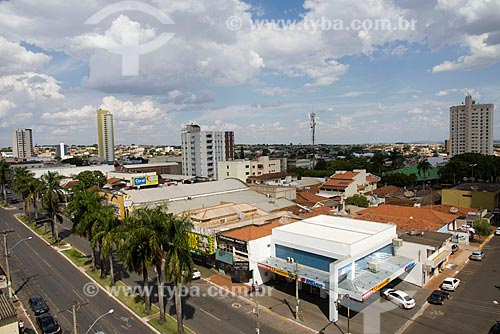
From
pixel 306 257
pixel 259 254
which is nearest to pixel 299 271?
pixel 306 257

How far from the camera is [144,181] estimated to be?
87.2 m

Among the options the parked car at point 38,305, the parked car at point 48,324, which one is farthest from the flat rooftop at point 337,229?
the parked car at point 38,305

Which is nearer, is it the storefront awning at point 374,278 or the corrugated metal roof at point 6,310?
the corrugated metal roof at point 6,310

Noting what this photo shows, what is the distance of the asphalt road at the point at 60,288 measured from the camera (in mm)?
29203

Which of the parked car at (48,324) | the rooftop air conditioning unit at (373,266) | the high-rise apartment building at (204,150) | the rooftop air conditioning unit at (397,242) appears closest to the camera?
the parked car at (48,324)

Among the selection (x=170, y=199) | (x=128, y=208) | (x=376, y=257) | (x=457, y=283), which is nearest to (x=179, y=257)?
(x=376, y=257)

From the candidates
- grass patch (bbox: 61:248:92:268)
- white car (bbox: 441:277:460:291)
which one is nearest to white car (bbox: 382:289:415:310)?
white car (bbox: 441:277:460:291)

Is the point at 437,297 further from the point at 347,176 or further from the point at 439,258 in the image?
the point at 347,176

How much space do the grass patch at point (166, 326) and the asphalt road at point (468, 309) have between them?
17.8 m

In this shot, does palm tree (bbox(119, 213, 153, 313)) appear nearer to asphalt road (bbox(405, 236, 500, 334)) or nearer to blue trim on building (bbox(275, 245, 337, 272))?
blue trim on building (bbox(275, 245, 337, 272))

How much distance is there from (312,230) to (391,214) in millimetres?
21083

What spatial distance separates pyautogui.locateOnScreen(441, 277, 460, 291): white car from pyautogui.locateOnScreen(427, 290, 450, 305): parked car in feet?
6.45

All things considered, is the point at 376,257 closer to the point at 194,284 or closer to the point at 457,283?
the point at 457,283

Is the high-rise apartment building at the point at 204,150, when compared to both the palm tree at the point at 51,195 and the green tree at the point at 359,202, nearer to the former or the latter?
the green tree at the point at 359,202
